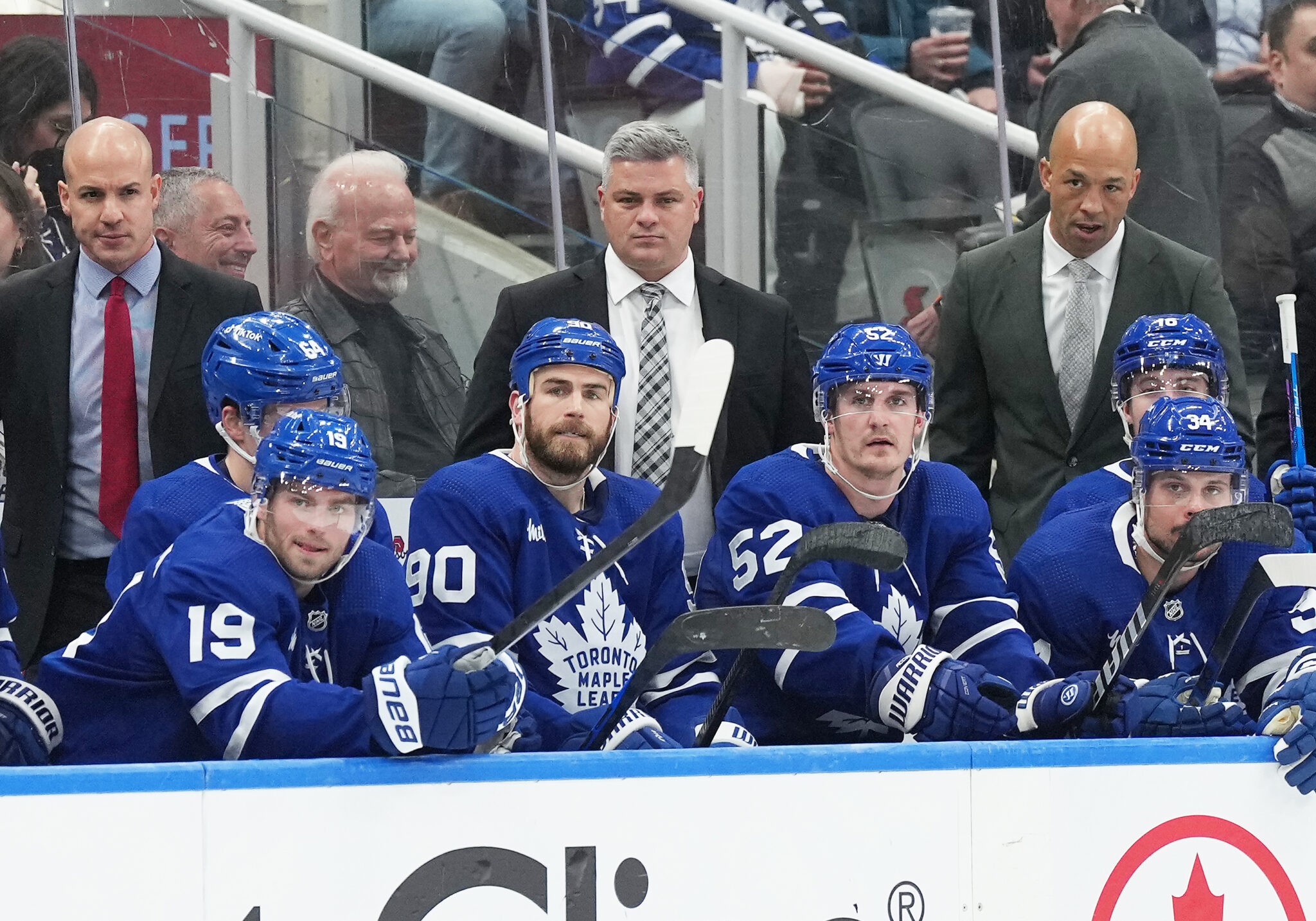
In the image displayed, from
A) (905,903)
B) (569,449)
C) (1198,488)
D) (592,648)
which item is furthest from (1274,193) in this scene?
(905,903)

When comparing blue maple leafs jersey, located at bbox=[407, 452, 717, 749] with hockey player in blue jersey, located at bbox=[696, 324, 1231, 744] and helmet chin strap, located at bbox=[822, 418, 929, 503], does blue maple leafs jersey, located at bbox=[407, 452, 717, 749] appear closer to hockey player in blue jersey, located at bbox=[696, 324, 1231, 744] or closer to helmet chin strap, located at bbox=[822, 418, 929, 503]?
hockey player in blue jersey, located at bbox=[696, 324, 1231, 744]

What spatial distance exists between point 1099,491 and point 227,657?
1581mm

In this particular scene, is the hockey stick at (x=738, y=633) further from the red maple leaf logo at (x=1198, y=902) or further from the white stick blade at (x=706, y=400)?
the red maple leaf logo at (x=1198, y=902)

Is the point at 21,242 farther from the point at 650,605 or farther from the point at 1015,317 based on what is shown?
the point at 1015,317

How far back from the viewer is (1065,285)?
3.52m

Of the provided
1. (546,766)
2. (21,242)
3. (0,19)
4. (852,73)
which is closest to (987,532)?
(546,766)

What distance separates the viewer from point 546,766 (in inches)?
86.5

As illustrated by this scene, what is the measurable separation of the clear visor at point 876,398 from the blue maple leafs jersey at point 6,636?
134 cm

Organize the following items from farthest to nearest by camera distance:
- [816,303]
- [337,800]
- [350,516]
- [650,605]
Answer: [816,303], [650,605], [350,516], [337,800]

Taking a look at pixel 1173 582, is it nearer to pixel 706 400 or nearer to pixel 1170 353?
pixel 1170 353

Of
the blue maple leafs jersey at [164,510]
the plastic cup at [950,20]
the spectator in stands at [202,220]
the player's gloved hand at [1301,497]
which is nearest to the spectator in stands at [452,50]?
the spectator in stands at [202,220]

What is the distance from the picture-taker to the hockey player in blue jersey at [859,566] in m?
2.75

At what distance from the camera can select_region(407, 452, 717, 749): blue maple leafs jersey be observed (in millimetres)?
2721

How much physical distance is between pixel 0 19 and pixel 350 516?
205 cm
